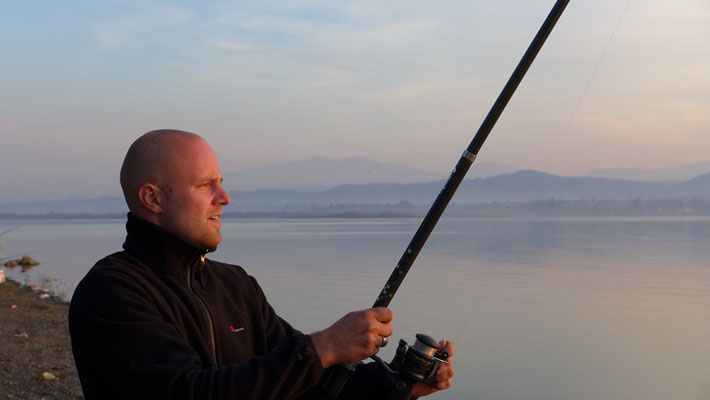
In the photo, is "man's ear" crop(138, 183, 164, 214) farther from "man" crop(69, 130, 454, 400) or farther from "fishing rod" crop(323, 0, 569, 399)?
"fishing rod" crop(323, 0, 569, 399)

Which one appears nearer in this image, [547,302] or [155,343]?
[155,343]

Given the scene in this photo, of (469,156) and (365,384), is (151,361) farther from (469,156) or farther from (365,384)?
(469,156)

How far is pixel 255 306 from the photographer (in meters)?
2.40

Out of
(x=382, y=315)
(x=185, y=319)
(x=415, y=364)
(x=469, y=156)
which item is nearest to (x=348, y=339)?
(x=382, y=315)

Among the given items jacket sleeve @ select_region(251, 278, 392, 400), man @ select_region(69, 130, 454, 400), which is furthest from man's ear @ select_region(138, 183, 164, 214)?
jacket sleeve @ select_region(251, 278, 392, 400)

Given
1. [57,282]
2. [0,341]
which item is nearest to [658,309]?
[0,341]

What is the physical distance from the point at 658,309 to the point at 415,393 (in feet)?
26.2

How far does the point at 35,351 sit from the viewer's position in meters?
7.08

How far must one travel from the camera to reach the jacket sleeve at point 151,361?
179 centimetres

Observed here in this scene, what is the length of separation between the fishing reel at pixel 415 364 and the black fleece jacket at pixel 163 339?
388 mm

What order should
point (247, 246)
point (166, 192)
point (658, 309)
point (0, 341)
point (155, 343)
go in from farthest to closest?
1. point (247, 246)
2. point (658, 309)
3. point (0, 341)
4. point (166, 192)
5. point (155, 343)

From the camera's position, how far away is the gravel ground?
566 cm

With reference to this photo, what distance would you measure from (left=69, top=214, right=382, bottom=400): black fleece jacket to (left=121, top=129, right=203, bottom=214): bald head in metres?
0.09

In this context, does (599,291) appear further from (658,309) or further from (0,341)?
(0,341)
